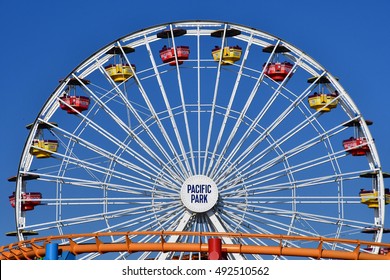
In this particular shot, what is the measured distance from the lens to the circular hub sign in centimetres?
5119

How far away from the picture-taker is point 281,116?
5316cm

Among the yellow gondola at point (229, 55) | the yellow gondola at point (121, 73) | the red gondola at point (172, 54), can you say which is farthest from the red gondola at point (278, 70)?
the yellow gondola at point (121, 73)

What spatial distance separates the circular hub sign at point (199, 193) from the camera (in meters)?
51.2

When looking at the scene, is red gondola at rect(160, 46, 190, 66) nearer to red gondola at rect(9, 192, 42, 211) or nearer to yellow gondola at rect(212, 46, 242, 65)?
yellow gondola at rect(212, 46, 242, 65)

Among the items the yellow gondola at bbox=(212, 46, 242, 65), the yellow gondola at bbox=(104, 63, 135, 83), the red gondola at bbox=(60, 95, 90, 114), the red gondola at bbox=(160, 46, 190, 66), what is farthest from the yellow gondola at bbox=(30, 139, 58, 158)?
the yellow gondola at bbox=(212, 46, 242, 65)

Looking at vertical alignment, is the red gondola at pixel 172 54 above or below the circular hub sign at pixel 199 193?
above

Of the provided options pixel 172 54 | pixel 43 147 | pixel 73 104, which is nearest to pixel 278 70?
pixel 172 54

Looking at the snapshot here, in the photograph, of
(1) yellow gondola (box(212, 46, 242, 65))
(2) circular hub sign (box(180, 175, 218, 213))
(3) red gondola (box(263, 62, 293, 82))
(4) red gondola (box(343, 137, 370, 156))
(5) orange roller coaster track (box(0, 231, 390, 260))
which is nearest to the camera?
(5) orange roller coaster track (box(0, 231, 390, 260))

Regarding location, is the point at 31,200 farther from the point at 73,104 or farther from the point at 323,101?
the point at 323,101

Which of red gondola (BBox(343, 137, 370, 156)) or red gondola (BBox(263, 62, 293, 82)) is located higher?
red gondola (BBox(263, 62, 293, 82))

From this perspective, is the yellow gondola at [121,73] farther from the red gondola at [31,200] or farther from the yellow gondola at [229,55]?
the red gondola at [31,200]

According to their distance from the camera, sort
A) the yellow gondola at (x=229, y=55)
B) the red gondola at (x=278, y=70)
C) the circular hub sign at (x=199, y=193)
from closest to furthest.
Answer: the circular hub sign at (x=199, y=193) → the red gondola at (x=278, y=70) → the yellow gondola at (x=229, y=55)
